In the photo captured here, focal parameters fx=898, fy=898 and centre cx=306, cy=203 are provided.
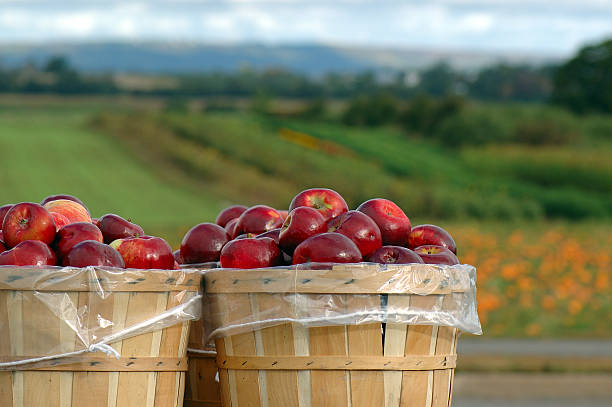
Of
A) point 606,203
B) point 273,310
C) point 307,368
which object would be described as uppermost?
point 273,310

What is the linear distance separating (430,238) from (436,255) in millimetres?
174

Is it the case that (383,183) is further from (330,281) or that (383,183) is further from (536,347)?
(330,281)

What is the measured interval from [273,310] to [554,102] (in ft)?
111

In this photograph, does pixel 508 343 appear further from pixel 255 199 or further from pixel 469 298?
pixel 255 199

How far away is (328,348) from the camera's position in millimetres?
2480

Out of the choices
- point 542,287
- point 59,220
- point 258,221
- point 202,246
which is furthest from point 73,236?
point 542,287

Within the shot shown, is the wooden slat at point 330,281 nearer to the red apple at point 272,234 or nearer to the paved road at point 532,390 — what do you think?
the red apple at point 272,234

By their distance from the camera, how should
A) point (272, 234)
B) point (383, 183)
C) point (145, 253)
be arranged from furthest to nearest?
1. point (383, 183)
2. point (272, 234)
3. point (145, 253)

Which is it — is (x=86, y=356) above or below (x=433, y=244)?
below

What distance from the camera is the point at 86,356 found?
94.7 inches

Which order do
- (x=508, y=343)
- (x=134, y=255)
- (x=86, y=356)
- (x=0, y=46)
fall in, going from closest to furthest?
1. (x=86, y=356)
2. (x=134, y=255)
3. (x=508, y=343)
4. (x=0, y=46)

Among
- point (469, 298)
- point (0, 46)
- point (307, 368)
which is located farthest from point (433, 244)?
point (0, 46)

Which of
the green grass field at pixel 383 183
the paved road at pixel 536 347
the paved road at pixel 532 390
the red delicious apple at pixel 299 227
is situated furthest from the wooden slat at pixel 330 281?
the green grass field at pixel 383 183

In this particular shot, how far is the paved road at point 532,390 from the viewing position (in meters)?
7.74
